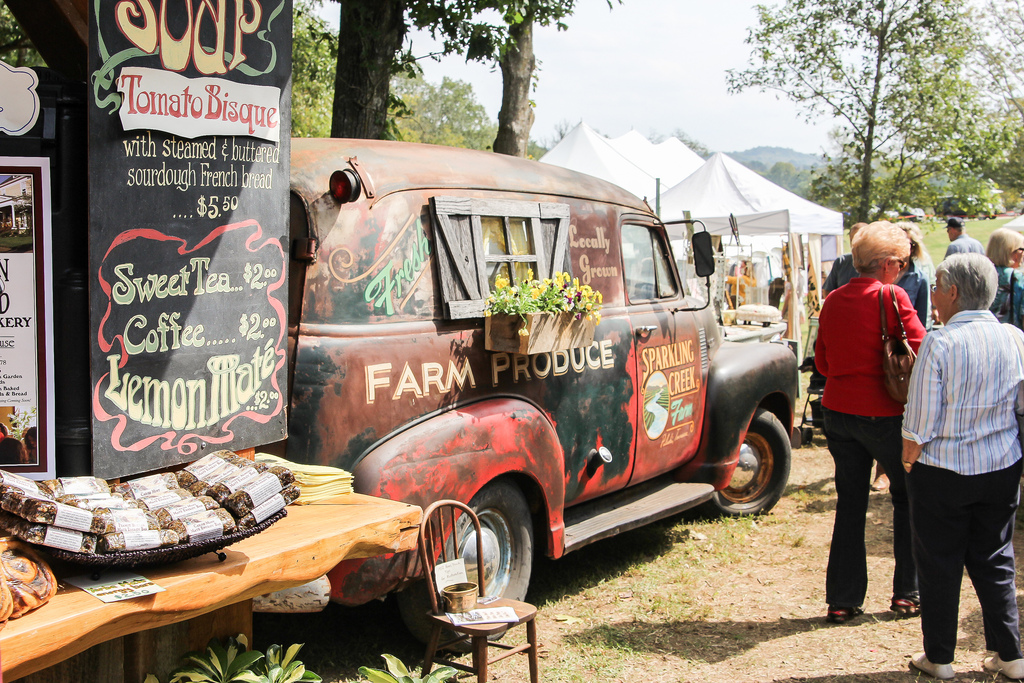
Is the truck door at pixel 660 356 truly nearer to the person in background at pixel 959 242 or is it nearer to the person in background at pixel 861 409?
the person in background at pixel 861 409

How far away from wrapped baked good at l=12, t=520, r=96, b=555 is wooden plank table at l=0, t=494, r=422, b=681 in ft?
0.42

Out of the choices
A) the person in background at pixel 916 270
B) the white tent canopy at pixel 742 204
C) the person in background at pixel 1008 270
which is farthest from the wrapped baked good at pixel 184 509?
the white tent canopy at pixel 742 204

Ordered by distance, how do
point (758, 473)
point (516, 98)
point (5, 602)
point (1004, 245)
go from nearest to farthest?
point (5, 602) < point (1004, 245) < point (758, 473) < point (516, 98)

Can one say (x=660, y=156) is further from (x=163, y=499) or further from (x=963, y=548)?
(x=163, y=499)

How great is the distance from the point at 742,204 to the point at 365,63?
8.65m

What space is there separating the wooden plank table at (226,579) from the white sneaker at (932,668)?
2551mm

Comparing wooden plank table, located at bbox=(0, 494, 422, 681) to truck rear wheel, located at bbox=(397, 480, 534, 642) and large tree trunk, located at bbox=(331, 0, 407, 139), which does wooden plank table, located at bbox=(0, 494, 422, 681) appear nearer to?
truck rear wheel, located at bbox=(397, 480, 534, 642)

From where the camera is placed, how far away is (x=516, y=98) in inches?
324

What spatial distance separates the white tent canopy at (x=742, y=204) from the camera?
531 inches

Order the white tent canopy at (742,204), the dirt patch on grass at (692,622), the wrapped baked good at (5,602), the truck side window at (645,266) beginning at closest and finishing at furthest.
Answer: the wrapped baked good at (5,602)
the dirt patch on grass at (692,622)
the truck side window at (645,266)
the white tent canopy at (742,204)

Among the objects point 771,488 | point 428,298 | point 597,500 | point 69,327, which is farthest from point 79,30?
point 771,488

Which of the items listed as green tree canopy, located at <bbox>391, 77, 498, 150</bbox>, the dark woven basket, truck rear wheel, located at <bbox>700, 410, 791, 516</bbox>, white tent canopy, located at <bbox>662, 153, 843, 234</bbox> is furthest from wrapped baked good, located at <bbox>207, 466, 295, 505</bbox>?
green tree canopy, located at <bbox>391, 77, 498, 150</bbox>

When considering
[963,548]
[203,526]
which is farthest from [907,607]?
[203,526]

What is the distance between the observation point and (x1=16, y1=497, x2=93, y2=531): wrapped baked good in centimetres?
233
